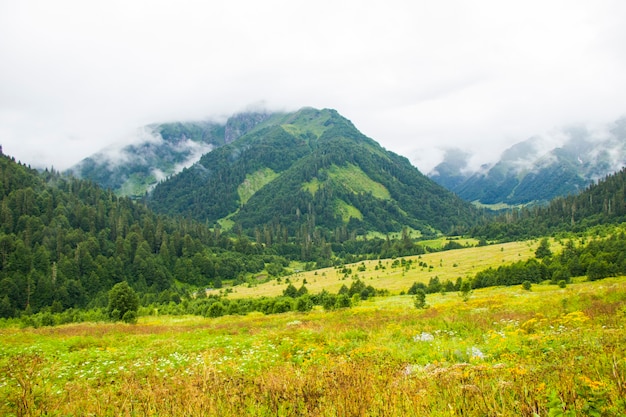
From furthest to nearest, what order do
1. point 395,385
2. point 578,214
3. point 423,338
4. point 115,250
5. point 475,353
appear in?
point 578,214 < point 115,250 < point 423,338 < point 475,353 < point 395,385

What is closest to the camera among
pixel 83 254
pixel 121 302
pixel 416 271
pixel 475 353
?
pixel 475 353

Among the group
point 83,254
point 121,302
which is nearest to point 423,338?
point 121,302

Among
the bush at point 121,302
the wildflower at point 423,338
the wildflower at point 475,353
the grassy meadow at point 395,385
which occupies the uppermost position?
the grassy meadow at point 395,385

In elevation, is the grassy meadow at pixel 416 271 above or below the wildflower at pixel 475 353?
below

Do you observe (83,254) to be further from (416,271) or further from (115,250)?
(416,271)

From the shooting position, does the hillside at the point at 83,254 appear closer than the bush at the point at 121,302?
No

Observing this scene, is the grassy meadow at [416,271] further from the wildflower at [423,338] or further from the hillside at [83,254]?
the wildflower at [423,338]

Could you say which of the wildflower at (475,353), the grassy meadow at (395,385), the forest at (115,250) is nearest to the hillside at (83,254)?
the forest at (115,250)

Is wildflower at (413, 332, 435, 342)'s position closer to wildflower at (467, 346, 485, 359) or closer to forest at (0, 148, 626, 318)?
wildflower at (467, 346, 485, 359)

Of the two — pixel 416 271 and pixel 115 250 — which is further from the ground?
pixel 115 250

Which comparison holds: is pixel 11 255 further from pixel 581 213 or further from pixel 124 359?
pixel 581 213

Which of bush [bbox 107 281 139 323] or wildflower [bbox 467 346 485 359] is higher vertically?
wildflower [bbox 467 346 485 359]

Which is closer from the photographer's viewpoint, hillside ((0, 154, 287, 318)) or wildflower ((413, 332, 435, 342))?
wildflower ((413, 332, 435, 342))

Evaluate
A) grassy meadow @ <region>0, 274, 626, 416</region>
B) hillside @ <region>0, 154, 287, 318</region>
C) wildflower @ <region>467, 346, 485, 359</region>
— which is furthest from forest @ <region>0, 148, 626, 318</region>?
grassy meadow @ <region>0, 274, 626, 416</region>
